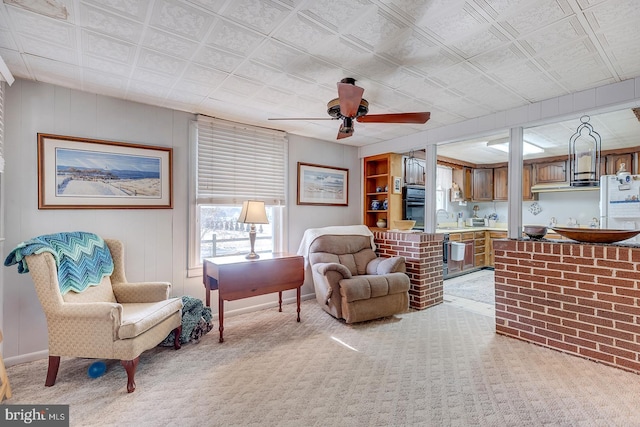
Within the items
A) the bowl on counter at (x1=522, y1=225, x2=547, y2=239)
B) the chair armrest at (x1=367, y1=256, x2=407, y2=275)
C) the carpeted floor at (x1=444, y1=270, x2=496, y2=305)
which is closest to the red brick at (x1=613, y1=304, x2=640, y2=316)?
the bowl on counter at (x1=522, y1=225, x2=547, y2=239)

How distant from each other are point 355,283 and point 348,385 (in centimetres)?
115

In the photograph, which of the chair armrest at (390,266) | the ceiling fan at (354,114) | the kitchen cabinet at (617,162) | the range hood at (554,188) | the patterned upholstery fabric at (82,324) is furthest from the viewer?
the range hood at (554,188)

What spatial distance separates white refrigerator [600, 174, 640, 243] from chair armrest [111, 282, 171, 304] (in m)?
5.01

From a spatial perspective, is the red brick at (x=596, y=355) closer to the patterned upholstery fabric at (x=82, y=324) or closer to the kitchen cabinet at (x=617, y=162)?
the patterned upholstery fabric at (x=82, y=324)

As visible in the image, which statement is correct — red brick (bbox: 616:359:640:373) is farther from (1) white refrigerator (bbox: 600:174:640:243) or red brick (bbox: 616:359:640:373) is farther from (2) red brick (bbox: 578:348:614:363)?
(1) white refrigerator (bbox: 600:174:640:243)

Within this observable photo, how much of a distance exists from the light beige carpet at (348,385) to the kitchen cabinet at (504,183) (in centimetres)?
404

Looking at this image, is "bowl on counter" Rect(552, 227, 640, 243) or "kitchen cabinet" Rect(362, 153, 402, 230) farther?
"kitchen cabinet" Rect(362, 153, 402, 230)

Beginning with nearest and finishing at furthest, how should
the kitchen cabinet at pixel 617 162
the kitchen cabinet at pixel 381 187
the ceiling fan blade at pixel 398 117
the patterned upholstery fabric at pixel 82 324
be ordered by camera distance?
the patterned upholstery fabric at pixel 82 324 → the ceiling fan blade at pixel 398 117 → the kitchen cabinet at pixel 381 187 → the kitchen cabinet at pixel 617 162

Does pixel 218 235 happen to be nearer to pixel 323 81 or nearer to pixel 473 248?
pixel 323 81

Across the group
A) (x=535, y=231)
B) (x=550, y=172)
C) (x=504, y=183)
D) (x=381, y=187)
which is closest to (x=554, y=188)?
(x=550, y=172)

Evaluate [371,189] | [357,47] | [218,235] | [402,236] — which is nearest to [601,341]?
[402,236]

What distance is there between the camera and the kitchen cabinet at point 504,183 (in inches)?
225

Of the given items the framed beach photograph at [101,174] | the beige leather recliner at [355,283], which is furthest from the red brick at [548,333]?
the framed beach photograph at [101,174]

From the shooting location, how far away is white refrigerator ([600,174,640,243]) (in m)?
3.48
